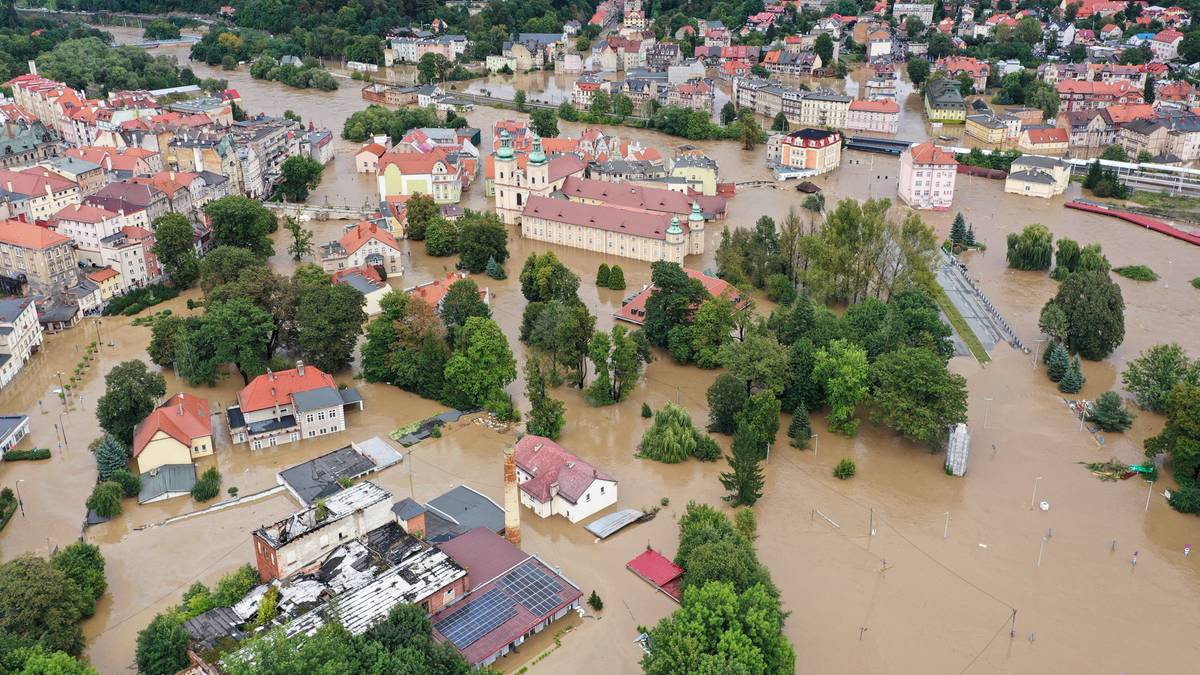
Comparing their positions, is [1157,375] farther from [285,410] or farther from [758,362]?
[285,410]

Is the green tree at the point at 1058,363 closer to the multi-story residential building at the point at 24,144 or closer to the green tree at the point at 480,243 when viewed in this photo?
the green tree at the point at 480,243

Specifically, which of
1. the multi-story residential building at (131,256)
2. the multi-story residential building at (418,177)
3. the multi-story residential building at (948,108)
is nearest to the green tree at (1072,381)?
the multi-story residential building at (418,177)

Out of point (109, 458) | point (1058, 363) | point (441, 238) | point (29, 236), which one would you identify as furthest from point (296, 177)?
point (1058, 363)

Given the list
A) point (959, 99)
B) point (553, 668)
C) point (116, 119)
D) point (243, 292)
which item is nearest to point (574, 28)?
point (959, 99)

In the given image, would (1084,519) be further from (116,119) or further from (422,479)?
(116,119)

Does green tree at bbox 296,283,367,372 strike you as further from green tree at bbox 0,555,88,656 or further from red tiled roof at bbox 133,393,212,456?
green tree at bbox 0,555,88,656

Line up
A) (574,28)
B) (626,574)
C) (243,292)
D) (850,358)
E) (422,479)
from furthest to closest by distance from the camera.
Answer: (574,28), (243,292), (850,358), (422,479), (626,574)
